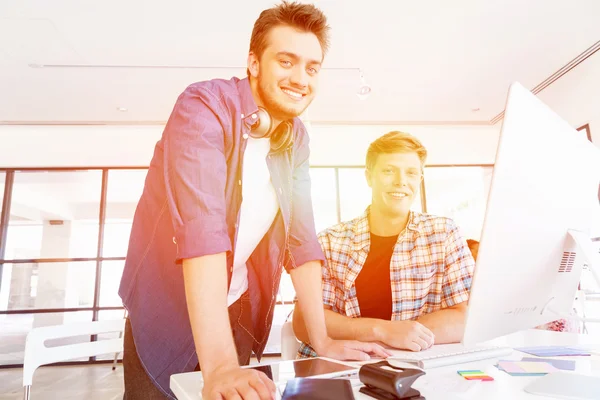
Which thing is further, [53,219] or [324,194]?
[324,194]

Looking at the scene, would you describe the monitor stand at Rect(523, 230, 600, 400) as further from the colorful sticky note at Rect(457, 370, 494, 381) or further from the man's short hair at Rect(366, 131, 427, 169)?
the man's short hair at Rect(366, 131, 427, 169)

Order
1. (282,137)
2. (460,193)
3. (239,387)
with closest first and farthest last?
(239,387) → (282,137) → (460,193)

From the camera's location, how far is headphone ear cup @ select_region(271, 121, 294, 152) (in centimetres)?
113

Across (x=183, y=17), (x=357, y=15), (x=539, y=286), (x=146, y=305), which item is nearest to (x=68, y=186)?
(x=183, y=17)

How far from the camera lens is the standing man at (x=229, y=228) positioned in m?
0.72

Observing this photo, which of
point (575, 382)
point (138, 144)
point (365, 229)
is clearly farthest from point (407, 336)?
point (138, 144)

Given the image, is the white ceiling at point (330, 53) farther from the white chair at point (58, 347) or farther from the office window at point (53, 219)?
the white chair at point (58, 347)

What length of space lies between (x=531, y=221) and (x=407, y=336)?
19.8 inches

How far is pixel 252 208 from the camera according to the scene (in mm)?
1091

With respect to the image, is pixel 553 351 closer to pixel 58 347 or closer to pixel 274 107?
pixel 274 107

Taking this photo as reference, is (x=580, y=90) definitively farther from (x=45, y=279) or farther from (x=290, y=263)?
(x=45, y=279)

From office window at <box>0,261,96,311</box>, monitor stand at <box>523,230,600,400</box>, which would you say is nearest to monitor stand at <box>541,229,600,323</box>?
monitor stand at <box>523,230,600,400</box>

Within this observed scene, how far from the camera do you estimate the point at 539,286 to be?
0.70 metres

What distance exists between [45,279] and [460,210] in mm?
6155
